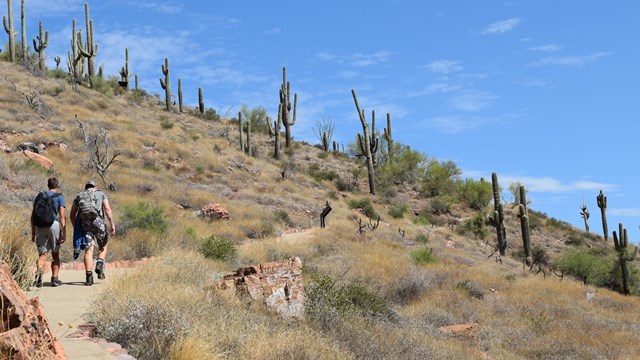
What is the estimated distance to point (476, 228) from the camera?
121 feet

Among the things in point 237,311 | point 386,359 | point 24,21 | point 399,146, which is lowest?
point 386,359

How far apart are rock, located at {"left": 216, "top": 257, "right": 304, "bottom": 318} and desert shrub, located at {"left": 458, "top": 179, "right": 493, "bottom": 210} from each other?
125 feet

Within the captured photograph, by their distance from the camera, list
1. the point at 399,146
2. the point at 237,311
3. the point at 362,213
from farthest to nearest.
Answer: the point at 399,146, the point at 362,213, the point at 237,311

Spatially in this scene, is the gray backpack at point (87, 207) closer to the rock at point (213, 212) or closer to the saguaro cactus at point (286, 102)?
the rock at point (213, 212)

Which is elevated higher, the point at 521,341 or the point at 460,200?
the point at 460,200

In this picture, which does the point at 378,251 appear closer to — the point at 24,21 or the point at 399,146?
the point at 399,146

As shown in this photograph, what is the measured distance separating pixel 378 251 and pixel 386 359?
10656 mm

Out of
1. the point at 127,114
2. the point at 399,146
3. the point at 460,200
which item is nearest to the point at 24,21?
the point at 127,114

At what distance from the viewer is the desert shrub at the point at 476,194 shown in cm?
4538

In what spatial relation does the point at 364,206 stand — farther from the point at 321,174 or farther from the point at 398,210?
the point at 321,174

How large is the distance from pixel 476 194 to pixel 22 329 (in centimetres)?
4366

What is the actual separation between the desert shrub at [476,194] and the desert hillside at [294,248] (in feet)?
0.36

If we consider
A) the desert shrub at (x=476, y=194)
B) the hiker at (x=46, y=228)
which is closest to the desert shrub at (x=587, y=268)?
the desert shrub at (x=476, y=194)

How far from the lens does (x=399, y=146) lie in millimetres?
53438
